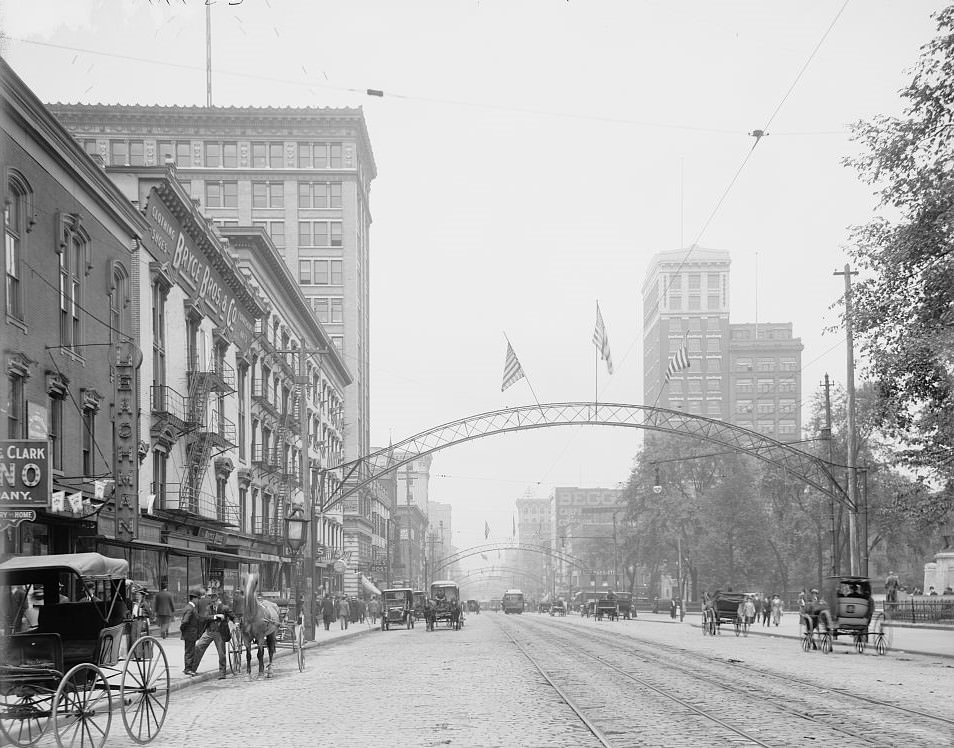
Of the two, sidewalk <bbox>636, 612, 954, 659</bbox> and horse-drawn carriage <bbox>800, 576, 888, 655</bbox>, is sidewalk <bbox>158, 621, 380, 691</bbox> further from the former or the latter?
sidewalk <bbox>636, 612, 954, 659</bbox>

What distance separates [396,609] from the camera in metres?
58.5

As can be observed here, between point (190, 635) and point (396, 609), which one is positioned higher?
point (190, 635)

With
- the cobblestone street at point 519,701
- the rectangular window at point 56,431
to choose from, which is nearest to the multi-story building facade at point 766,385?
the cobblestone street at point 519,701

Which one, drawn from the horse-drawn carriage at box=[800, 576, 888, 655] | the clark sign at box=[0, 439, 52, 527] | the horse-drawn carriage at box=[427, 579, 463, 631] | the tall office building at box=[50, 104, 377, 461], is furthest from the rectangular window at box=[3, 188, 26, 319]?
the tall office building at box=[50, 104, 377, 461]

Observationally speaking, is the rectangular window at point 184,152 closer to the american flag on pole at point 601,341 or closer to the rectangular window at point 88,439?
the american flag on pole at point 601,341

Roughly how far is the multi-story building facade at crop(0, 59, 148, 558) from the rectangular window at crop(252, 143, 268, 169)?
2635 inches

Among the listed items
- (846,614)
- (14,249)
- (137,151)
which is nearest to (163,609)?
(14,249)

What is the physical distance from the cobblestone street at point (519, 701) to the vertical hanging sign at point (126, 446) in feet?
12.4

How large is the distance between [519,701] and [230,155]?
89274 millimetres

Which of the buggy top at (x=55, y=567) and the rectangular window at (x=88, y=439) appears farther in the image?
the rectangular window at (x=88, y=439)

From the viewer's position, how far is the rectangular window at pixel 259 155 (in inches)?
4023

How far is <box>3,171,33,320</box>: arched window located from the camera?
90.5ft

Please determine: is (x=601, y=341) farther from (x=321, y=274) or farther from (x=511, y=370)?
(x=321, y=274)

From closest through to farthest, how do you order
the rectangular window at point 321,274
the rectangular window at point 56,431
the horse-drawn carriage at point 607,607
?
the rectangular window at point 56,431 → the horse-drawn carriage at point 607,607 → the rectangular window at point 321,274
